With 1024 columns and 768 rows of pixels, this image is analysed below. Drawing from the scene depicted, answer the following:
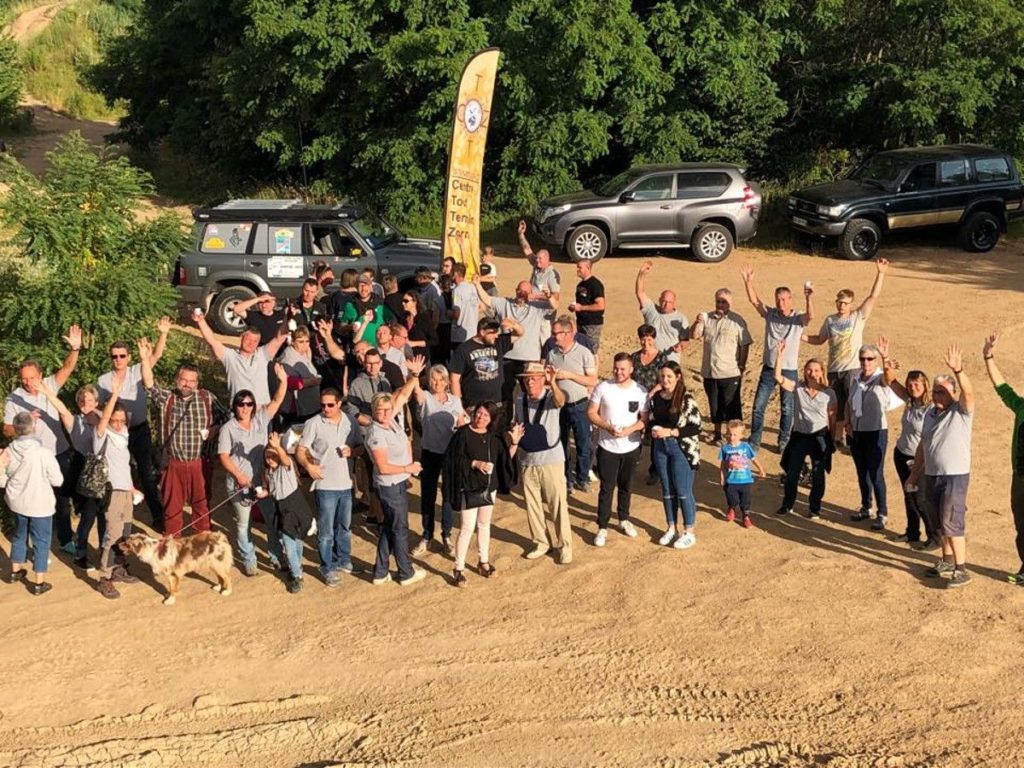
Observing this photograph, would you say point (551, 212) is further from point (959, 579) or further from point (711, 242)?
point (959, 579)

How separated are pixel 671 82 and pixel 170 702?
17808mm


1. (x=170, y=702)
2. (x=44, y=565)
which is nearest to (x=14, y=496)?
(x=44, y=565)

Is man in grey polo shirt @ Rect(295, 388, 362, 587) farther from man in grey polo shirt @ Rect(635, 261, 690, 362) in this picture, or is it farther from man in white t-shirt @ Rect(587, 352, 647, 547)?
man in grey polo shirt @ Rect(635, 261, 690, 362)

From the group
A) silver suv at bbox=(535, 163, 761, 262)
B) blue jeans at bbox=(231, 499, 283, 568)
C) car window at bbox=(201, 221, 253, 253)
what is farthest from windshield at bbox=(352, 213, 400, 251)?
blue jeans at bbox=(231, 499, 283, 568)

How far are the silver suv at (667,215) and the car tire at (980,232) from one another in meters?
3.76

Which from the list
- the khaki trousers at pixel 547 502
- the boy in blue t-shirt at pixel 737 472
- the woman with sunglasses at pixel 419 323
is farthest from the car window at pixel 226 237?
the boy in blue t-shirt at pixel 737 472

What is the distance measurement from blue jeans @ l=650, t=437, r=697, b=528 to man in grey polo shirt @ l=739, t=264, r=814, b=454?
217cm

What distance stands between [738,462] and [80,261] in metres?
6.62

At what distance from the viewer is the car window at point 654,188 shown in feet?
65.3

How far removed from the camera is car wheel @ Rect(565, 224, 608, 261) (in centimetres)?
1991

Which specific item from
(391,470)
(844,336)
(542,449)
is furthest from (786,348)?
(391,470)

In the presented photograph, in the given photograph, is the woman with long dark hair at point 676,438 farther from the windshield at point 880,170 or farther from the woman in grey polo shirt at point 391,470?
the windshield at point 880,170

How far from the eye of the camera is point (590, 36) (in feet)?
68.4

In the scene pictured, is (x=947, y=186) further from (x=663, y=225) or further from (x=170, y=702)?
(x=170, y=702)
